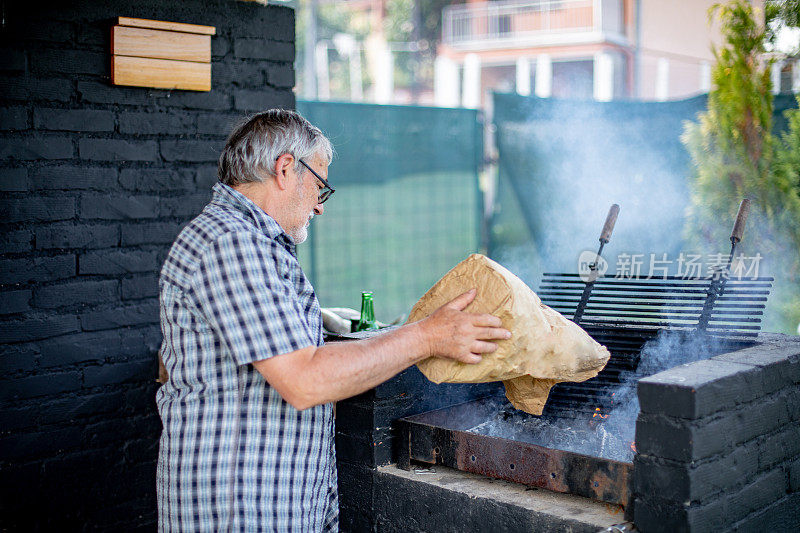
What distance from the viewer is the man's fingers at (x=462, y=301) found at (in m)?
2.33

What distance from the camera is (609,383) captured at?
310 cm

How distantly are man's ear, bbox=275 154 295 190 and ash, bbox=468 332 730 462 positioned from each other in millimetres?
1307

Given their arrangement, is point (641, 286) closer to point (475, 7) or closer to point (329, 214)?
point (329, 214)

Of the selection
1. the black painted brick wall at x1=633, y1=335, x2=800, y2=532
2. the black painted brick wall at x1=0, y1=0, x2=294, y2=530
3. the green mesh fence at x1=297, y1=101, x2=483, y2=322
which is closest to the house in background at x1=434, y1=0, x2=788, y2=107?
the green mesh fence at x1=297, y1=101, x2=483, y2=322

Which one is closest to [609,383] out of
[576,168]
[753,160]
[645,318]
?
[645,318]

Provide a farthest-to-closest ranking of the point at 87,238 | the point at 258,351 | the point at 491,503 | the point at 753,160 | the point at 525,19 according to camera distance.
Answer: the point at 525,19, the point at 753,160, the point at 87,238, the point at 491,503, the point at 258,351

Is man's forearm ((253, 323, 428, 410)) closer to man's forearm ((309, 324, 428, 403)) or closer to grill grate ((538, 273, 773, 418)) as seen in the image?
man's forearm ((309, 324, 428, 403))

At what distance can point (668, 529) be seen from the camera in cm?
225

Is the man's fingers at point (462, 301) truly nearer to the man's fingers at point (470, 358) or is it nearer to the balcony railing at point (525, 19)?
the man's fingers at point (470, 358)

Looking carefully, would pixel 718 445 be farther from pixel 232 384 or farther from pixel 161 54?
pixel 161 54

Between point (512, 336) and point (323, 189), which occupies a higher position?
point (323, 189)

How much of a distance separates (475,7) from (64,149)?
89.6 ft

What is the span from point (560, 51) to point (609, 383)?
24.5 m

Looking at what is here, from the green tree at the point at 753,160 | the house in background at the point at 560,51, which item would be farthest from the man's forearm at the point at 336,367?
the house in background at the point at 560,51
